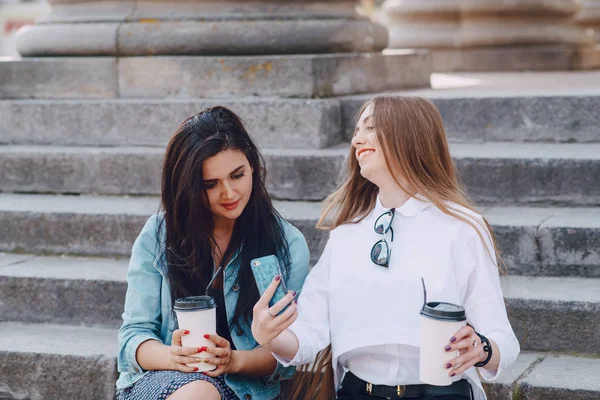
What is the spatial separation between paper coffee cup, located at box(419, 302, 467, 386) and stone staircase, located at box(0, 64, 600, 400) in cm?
96

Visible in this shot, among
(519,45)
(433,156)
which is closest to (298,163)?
(433,156)

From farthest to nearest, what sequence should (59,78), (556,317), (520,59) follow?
(520,59), (59,78), (556,317)

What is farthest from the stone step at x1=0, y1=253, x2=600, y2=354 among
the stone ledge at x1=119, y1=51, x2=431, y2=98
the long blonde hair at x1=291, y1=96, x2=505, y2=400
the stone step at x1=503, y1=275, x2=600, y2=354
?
the stone ledge at x1=119, y1=51, x2=431, y2=98

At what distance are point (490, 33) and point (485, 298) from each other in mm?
6703

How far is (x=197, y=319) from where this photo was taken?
2727 mm

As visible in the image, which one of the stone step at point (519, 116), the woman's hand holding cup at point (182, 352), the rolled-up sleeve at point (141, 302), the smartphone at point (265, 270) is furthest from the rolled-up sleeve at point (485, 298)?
the stone step at point (519, 116)

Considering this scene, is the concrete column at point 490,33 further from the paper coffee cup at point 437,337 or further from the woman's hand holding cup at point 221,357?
the paper coffee cup at point 437,337

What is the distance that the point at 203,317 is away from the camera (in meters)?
2.73

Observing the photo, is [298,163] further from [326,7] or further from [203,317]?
[203,317]

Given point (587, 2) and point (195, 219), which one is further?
point (587, 2)

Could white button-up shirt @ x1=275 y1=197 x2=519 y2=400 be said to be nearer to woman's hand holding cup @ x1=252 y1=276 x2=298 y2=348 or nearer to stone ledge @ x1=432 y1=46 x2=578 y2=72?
woman's hand holding cup @ x1=252 y1=276 x2=298 y2=348

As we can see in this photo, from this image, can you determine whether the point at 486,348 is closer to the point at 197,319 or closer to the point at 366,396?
the point at 366,396

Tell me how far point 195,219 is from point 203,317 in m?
0.54

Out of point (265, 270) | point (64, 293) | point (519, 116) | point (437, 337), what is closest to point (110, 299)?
point (64, 293)
